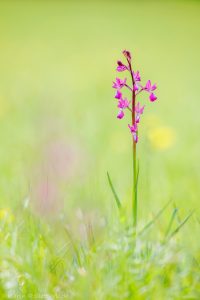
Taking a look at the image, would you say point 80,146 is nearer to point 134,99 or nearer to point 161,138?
point 161,138

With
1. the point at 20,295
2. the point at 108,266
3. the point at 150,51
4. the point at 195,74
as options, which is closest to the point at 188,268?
the point at 108,266

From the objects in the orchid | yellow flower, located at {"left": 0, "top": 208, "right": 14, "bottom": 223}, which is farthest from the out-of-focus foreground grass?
the orchid

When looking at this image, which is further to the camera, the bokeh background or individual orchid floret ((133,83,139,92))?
the bokeh background

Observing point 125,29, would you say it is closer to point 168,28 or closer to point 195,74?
point 168,28

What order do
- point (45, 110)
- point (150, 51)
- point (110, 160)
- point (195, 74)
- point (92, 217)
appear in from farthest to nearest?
1. point (150, 51)
2. point (195, 74)
3. point (45, 110)
4. point (110, 160)
5. point (92, 217)

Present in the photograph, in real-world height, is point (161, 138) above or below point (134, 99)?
below

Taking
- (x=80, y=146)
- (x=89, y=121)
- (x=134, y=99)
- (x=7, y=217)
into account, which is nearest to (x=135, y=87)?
(x=134, y=99)

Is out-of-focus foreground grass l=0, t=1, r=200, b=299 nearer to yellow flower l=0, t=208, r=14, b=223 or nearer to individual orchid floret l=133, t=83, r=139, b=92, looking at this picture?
yellow flower l=0, t=208, r=14, b=223

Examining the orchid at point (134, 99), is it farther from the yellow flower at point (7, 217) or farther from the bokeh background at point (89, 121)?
the yellow flower at point (7, 217)
